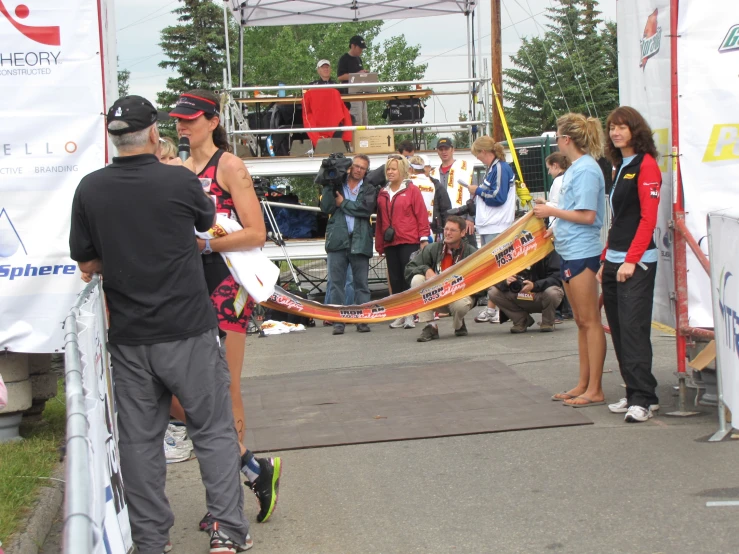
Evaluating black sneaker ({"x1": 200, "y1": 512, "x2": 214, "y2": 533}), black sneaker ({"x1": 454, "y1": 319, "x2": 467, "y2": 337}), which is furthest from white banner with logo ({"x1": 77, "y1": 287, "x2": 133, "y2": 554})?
black sneaker ({"x1": 454, "y1": 319, "x2": 467, "y2": 337})

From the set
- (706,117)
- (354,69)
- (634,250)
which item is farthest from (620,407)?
(354,69)

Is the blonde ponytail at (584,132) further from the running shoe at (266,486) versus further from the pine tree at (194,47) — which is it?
the pine tree at (194,47)

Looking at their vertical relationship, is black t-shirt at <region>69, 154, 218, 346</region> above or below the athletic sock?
above

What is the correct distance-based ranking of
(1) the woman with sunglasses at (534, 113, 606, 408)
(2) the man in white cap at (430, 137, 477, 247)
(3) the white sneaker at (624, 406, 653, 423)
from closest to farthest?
(3) the white sneaker at (624, 406, 653, 423) < (1) the woman with sunglasses at (534, 113, 606, 408) < (2) the man in white cap at (430, 137, 477, 247)

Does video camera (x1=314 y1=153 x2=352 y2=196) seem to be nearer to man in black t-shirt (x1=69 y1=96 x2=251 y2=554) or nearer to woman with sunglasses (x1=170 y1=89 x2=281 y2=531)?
woman with sunglasses (x1=170 y1=89 x2=281 y2=531)

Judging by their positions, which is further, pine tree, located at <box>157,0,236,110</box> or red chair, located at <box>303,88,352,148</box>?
pine tree, located at <box>157,0,236,110</box>

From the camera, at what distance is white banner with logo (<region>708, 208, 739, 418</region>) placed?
4875 millimetres

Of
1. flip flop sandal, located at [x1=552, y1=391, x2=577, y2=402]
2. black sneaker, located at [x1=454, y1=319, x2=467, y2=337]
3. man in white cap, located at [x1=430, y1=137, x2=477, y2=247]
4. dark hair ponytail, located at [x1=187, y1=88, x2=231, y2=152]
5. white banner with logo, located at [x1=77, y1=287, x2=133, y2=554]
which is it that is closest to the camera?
white banner with logo, located at [x1=77, y1=287, x2=133, y2=554]

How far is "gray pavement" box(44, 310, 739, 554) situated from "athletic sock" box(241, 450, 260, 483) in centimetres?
28

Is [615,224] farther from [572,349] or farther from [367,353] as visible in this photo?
[367,353]

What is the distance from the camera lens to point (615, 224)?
21.0 feet

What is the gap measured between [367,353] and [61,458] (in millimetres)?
4649

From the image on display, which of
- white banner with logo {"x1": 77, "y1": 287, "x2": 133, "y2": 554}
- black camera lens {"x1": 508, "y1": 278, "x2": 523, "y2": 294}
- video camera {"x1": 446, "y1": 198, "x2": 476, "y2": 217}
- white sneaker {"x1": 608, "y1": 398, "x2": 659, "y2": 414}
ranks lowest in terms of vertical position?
white sneaker {"x1": 608, "y1": 398, "x2": 659, "y2": 414}

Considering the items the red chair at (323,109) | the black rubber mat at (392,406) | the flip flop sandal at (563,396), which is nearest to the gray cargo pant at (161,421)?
the black rubber mat at (392,406)
